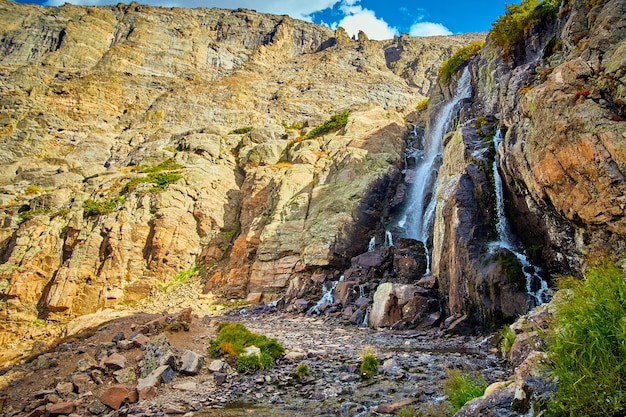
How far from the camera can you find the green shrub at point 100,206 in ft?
106

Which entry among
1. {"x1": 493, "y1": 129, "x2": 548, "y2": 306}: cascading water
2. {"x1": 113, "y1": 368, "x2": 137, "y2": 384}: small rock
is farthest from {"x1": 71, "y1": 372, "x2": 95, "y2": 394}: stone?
{"x1": 493, "y1": 129, "x2": 548, "y2": 306}: cascading water

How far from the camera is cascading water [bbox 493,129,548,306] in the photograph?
44.4ft

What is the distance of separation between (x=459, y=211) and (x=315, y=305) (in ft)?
34.2

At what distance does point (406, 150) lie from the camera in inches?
1483

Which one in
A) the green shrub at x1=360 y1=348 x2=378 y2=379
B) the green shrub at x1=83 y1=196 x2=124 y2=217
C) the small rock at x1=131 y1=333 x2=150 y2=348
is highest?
the green shrub at x1=83 y1=196 x2=124 y2=217

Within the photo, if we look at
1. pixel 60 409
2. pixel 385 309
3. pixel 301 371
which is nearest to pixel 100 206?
pixel 385 309

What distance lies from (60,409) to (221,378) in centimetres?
348

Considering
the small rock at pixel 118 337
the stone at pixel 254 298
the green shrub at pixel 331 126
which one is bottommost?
the stone at pixel 254 298

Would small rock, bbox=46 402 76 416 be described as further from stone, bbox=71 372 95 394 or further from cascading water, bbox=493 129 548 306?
cascading water, bbox=493 129 548 306

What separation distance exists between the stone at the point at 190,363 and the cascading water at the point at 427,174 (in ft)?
59.1

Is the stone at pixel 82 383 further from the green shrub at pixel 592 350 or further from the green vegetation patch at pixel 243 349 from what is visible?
the green shrub at pixel 592 350

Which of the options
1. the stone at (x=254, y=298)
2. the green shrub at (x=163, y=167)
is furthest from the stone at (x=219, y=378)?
the green shrub at (x=163, y=167)

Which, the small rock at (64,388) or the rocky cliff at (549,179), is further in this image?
the rocky cliff at (549,179)

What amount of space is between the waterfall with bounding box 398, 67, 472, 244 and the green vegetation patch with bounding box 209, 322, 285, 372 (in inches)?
634
